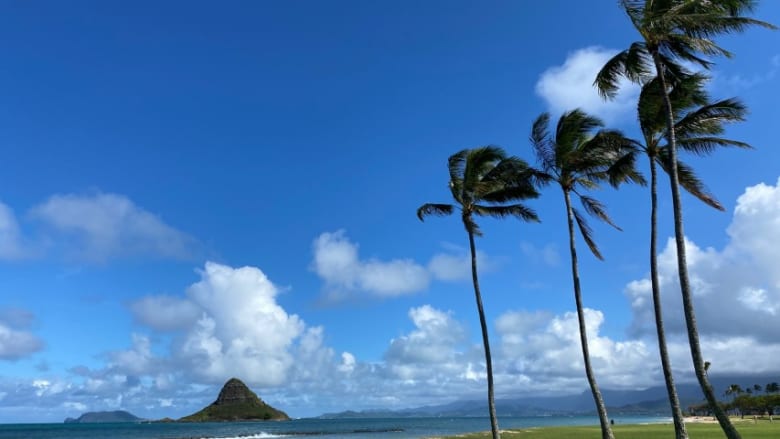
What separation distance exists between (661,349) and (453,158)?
13676mm

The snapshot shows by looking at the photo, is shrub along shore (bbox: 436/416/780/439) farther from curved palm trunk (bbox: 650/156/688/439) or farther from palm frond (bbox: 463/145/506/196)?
palm frond (bbox: 463/145/506/196)

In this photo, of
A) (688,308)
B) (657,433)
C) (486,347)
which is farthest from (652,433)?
(688,308)

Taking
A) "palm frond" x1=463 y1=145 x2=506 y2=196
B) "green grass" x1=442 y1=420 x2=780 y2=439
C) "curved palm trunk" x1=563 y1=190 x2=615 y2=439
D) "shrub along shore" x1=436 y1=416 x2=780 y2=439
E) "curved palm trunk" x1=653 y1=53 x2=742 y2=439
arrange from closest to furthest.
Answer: "curved palm trunk" x1=653 y1=53 x2=742 y2=439 < "curved palm trunk" x1=563 y1=190 x2=615 y2=439 < "palm frond" x1=463 y1=145 x2=506 y2=196 < "green grass" x1=442 y1=420 x2=780 y2=439 < "shrub along shore" x1=436 y1=416 x2=780 y2=439

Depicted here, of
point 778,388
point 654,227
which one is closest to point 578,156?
point 654,227

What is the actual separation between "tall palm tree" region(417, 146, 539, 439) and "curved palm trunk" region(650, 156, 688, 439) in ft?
21.9

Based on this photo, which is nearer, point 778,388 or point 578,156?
A: point 578,156

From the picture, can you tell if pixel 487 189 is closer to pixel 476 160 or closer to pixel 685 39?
pixel 476 160

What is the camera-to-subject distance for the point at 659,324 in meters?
20.1

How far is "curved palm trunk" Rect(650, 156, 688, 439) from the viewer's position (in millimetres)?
19359

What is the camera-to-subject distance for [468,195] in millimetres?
28969

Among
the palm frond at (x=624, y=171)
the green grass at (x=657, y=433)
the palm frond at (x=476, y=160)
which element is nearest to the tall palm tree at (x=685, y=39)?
the palm frond at (x=624, y=171)

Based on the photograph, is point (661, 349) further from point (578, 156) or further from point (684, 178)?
point (578, 156)

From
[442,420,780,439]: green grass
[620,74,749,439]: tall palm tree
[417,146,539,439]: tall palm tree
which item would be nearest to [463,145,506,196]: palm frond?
[417,146,539,439]: tall palm tree

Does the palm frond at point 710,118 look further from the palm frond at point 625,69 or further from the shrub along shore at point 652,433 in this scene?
the shrub along shore at point 652,433
